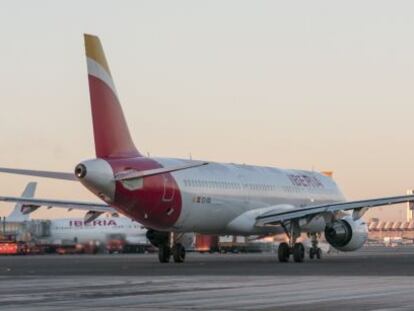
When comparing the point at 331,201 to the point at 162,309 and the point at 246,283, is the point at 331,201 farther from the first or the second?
the point at 162,309

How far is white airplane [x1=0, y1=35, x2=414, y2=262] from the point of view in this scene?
41.1 m

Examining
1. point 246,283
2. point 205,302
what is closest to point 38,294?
point 205,302

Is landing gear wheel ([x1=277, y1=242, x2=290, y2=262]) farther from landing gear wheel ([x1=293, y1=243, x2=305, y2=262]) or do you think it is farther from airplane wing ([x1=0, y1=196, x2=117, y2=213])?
airplane wing ([x1=0, y1=196, x2=117, y2=213])

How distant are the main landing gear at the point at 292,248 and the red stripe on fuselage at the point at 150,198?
599cm

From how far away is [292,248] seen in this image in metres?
46.4

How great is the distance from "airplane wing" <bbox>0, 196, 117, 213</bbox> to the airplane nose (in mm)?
9583

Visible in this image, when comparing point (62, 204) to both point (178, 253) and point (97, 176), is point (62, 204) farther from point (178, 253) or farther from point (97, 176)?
point (97, 176)

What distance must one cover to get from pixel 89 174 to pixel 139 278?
1033 centimetres

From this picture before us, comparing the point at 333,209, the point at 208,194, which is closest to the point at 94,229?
the point at 208,194

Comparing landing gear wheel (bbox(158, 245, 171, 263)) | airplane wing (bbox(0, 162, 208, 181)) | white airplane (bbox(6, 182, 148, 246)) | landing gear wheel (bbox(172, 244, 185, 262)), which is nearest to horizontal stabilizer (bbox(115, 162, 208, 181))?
airplane wing (bbox(0, 162, 208, 181))

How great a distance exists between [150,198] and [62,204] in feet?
38.4

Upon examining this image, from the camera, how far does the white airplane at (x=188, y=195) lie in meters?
41.1

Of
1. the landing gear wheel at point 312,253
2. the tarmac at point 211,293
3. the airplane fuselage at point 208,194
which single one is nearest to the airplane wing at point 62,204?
the airplane fuselage at point 208,194

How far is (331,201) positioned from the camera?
58625 mm
